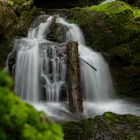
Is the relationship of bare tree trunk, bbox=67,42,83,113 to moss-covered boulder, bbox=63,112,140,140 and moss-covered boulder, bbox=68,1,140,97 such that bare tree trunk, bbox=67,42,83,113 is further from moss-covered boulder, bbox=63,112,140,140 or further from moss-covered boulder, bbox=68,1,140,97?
moss-covered boulder, bbox=68,1,140,97

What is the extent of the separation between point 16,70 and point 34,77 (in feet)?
2.36

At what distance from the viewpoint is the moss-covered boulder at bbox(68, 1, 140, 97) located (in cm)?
1606

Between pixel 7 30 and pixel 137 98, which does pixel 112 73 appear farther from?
pixel 7 30

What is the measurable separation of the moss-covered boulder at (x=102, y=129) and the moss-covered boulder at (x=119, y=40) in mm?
6104

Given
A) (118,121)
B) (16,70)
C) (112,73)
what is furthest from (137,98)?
(118,121)

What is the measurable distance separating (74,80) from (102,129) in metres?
3.54

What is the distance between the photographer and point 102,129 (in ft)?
31.3

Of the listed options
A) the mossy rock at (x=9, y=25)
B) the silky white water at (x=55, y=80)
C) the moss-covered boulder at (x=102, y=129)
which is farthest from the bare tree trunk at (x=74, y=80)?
the mossy rock at (x=9, y=25)

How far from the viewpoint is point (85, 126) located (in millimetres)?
9492

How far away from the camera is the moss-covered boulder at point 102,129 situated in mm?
9336

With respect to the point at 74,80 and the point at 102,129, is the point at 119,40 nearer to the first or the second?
the point at 74,80

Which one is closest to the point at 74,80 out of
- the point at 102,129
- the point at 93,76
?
the point at 93,76

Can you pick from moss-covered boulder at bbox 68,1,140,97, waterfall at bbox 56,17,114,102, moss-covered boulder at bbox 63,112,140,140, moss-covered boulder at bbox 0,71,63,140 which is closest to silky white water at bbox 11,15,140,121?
waterfall at bbox 56,17,114,102

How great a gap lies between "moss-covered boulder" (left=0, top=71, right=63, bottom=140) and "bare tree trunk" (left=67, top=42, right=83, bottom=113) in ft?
30.8
